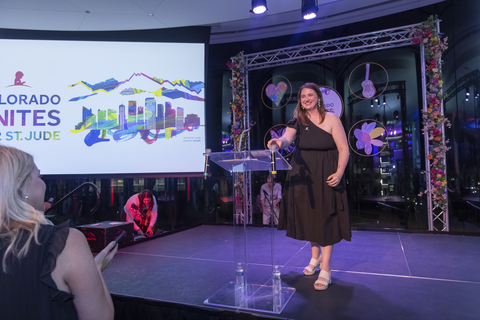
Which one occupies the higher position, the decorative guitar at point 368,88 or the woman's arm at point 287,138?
the decorative guitar at point 368,88

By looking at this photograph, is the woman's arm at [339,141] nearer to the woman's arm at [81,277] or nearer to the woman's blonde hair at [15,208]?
the woman's arm at [81,277]

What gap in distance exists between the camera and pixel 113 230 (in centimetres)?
343

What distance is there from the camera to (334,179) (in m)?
2.18

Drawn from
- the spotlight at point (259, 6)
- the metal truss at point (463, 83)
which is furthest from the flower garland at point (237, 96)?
the metal truss at point (463, 83)

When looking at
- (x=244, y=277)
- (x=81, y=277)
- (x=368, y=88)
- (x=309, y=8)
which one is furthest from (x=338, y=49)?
(x=81, y=277)

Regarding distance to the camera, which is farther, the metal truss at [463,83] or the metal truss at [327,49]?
the metal truss at [327,49]

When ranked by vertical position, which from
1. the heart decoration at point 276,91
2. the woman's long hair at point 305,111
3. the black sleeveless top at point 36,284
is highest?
the heart decoration at point 276,91

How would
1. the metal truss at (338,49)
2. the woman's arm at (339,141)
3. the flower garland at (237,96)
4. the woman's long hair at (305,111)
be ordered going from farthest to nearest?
the flower garland at (237,96) → the metal truss at (338,49) → the woman's long hair at (305,111) → the woman's arm at (339,141)

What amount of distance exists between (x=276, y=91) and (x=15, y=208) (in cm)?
587

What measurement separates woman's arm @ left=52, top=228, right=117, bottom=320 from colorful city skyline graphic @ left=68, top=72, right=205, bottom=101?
13.8ft

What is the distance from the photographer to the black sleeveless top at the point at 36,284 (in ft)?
2.93

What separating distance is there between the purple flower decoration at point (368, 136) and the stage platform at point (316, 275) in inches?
86.5

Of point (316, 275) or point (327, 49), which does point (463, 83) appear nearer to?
point (327, 49)

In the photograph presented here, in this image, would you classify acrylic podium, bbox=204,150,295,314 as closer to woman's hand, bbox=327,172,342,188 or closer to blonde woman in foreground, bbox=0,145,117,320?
woman's hand, bbox=327,172,342,188
